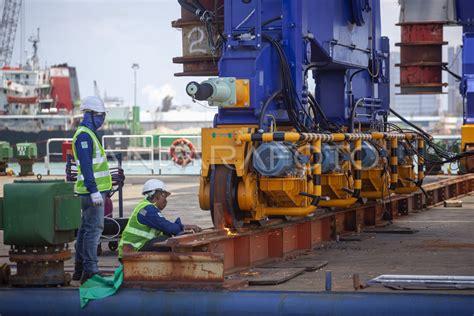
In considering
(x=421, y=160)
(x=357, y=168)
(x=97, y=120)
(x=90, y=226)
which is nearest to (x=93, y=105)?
(x=97, y=120)

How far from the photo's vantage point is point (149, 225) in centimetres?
1081

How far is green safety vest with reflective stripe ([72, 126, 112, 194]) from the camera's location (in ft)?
36.0

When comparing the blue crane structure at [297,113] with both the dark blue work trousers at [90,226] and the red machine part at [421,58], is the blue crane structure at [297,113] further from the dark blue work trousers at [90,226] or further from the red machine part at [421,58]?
the red machine part at [421,58]

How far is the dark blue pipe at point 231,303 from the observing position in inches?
361

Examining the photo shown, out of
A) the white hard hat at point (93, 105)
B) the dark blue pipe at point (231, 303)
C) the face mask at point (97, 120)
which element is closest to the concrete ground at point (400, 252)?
the dark blue pipe at point (231, 303)

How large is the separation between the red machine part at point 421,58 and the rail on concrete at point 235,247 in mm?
3234

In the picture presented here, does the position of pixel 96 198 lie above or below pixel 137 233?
above

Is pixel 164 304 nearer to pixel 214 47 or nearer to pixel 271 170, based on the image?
pixel 271 170

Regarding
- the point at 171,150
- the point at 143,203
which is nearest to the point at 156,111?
the point at 171,150

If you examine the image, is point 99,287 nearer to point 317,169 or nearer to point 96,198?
point 96,198

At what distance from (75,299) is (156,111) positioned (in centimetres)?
15736

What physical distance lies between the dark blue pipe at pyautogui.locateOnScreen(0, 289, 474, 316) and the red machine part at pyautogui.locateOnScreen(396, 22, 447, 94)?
12631mm

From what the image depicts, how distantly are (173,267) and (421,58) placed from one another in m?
12.8

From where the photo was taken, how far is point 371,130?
1778 centimetres
